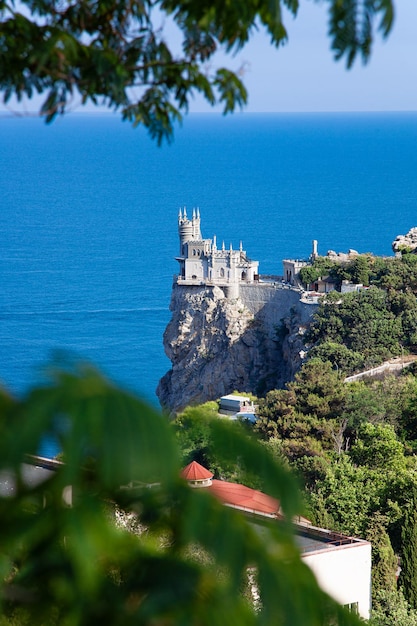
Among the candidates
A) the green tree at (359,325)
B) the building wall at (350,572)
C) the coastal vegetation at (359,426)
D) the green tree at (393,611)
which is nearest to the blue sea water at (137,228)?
the coastal vegetation at (359,426)

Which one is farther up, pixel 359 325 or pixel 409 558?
pixel 359 325

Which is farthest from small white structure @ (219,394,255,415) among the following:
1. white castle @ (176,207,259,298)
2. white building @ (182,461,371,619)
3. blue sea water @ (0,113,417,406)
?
white building @ (182,461,371,619)

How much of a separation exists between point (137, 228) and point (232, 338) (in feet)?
220

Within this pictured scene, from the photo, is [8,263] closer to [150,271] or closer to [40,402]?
[150,271]

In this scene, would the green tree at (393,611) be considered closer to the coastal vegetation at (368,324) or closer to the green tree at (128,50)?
the green tree at (128,50)

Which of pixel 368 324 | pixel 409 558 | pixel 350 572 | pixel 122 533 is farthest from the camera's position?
pixel 368 324

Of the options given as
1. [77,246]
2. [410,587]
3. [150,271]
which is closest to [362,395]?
[410,587]

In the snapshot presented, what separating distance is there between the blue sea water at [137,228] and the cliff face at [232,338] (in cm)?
659

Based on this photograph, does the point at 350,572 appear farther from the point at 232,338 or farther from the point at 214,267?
the point at 214,267

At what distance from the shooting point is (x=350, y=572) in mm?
18375

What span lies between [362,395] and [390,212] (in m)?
94.7

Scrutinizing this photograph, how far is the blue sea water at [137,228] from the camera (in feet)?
238

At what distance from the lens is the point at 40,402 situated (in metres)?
3.84

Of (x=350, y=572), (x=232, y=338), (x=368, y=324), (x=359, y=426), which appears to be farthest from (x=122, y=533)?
(x=232, y=338)
